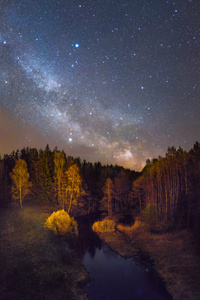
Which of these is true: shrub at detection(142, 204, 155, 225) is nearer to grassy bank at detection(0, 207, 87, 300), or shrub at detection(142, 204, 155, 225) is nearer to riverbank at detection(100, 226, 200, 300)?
riverbank at detection(100, 226, 200, 300)

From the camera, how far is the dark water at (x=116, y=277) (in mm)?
16906

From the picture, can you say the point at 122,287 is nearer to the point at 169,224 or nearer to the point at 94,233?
the point at 94,233

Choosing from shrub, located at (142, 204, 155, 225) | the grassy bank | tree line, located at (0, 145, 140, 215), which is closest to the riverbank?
shrub, located at (142, 204, 155, 225)

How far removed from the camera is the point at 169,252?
2466 cm

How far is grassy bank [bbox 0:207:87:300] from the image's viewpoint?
1423 centimetres

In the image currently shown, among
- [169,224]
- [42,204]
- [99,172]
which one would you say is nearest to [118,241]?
[169,224]

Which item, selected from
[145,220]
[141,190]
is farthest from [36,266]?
[141,190]

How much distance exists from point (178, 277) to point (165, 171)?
26200 millimetres

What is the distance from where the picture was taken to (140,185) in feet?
157

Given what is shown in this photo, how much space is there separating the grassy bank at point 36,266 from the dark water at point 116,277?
1748 mm

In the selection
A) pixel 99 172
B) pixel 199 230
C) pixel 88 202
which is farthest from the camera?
pixel 99 172

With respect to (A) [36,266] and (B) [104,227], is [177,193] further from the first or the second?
(A) [36,266]

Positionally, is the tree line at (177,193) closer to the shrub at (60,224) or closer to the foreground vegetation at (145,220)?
the foreground vegetation at (145,220)

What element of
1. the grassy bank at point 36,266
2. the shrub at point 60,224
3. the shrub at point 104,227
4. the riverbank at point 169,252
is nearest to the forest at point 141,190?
the riverbank at point 169,252
